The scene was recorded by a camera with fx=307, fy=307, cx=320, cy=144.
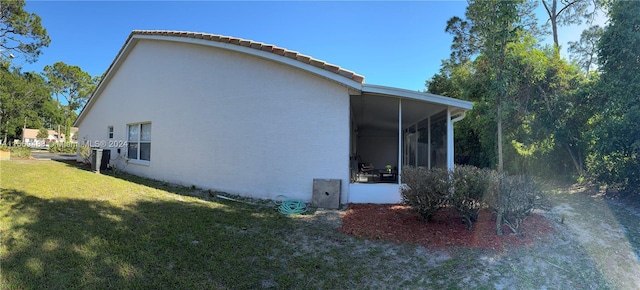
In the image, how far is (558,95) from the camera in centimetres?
1035

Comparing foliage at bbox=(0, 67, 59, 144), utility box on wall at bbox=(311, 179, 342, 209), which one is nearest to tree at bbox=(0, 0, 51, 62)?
foliage at bbox=(0, 67, 59, 144)

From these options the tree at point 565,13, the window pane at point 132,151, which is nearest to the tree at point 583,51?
the tree at point 565,13

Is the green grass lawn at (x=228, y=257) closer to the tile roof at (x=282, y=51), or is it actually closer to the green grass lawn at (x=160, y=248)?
the green grass lawn at (x=160, y=248)

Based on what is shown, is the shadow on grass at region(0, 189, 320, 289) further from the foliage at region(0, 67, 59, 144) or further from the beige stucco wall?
the foliage at region(0, 67, 59, 144)

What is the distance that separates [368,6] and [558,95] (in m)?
7.13

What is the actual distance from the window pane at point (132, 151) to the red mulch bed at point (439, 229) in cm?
1040

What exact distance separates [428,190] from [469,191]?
0.64m

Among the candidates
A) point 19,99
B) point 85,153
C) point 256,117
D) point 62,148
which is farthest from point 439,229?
point 19,99

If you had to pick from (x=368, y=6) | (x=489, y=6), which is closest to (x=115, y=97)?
(x=368, y=6)

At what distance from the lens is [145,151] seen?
1209cm

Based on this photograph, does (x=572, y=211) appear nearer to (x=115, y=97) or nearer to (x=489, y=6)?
(x=489, y=6)

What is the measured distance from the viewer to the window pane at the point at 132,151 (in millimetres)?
12666

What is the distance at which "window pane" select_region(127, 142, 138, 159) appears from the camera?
12666 mm

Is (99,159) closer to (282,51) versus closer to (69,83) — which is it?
(282,51)
